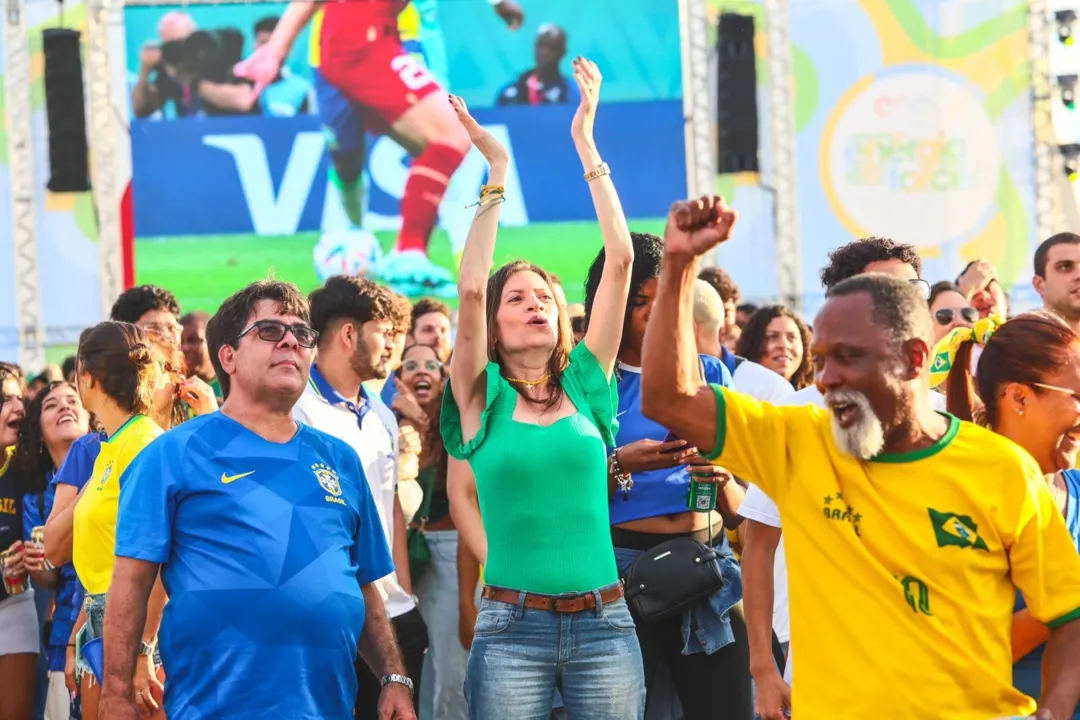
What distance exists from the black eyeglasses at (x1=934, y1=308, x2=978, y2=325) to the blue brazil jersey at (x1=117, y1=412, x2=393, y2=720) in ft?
11.6

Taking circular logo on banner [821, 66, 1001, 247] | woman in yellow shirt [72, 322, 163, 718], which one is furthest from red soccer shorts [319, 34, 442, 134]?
woman in yellow shirt [72, 322, 163, 718]

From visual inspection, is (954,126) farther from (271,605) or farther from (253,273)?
(271,605)

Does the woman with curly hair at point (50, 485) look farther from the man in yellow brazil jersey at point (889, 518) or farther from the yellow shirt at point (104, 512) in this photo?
the man in yellow brazil jersey at point (889, 518)

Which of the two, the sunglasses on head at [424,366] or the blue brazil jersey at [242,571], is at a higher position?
the sunglasses on head at [424,366]

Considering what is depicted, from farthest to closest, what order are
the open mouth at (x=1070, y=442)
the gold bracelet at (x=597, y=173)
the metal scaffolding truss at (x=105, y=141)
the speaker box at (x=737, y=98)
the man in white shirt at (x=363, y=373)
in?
the speaker box at (x=737, y=98) → the metal scaffolding truss at (x=105, y=141) → the man in white shirt at (x=363, y=373) → the gold bracelet at (x=597, y=173) → the open mouth at (x=1070, y=442)

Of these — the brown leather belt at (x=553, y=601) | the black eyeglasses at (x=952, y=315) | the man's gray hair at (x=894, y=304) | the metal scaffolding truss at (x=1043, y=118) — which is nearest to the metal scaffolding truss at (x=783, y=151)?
the metal scaffolding truss at (x=1043, y=118)

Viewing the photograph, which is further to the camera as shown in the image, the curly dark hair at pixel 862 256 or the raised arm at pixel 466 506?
the raised arm at pixel 466 506

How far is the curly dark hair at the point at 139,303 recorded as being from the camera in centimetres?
642

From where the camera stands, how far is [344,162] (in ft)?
46.9

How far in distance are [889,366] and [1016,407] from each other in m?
0.70

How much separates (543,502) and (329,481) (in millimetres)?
579

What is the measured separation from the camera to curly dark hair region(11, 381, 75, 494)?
22.0 ft

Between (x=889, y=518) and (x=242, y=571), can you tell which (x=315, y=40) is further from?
(x=889, y=518)

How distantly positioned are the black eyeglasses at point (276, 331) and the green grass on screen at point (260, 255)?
10230mm
